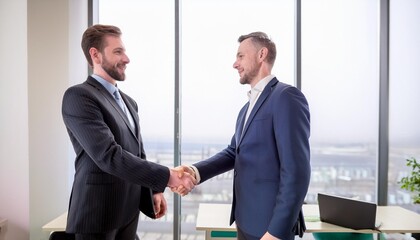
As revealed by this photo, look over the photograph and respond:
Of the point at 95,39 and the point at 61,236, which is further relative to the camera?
the point at 95,39

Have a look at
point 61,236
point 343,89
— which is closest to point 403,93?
point 343,89

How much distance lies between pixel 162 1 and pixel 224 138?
63.6 inches

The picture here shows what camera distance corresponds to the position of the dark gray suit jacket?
1420 mm

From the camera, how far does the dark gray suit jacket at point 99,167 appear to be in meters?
1.42

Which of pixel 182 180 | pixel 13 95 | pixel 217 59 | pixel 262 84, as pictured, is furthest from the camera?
pixel 217 59

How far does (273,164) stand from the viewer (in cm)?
138

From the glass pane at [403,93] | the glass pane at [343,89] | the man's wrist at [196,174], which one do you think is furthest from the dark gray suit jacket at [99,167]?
the glass pane at [403,93]

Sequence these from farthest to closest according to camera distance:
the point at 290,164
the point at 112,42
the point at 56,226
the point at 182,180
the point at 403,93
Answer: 1. the point at 403,93
2. the point at 56,226
3. the point at 182,180
4. the point at 112,42
5. the point at 290,164

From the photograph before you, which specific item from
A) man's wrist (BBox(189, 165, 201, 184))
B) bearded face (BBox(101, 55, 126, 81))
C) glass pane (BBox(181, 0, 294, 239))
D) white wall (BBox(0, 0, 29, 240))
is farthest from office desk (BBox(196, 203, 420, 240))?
white wall (BBox(0, 0, 29, 240))

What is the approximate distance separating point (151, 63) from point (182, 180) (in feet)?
6.33

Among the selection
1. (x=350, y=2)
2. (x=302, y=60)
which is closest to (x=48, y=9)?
(x=302, y=60)

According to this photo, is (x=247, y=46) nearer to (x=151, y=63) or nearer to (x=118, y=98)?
(x=118, y=98)

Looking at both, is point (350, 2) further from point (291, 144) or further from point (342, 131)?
point (291, 144)

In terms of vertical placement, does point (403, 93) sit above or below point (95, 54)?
below
